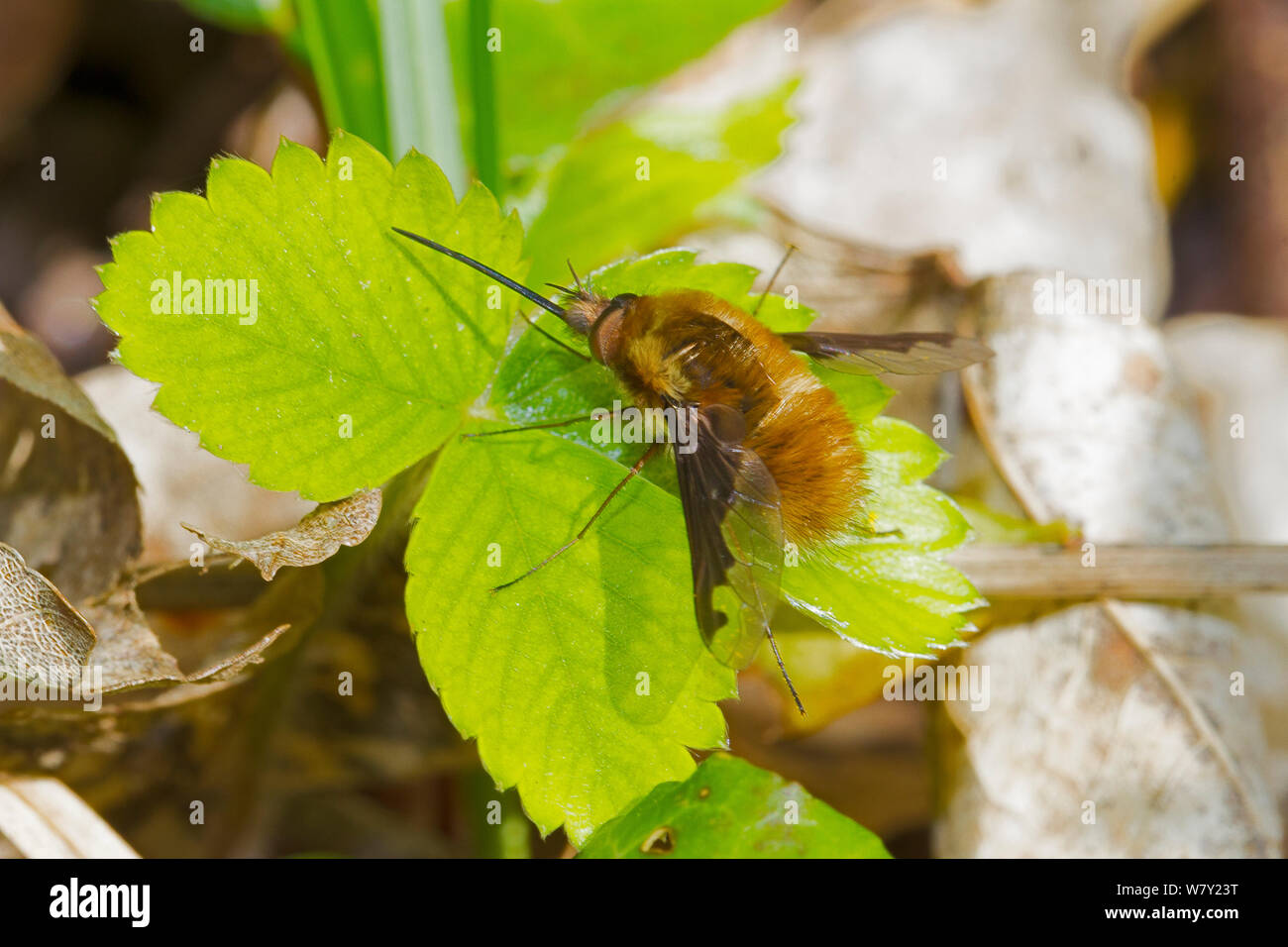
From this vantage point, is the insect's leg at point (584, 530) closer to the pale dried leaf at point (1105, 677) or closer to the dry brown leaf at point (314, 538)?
the dry brown leaf at point (314, 538)

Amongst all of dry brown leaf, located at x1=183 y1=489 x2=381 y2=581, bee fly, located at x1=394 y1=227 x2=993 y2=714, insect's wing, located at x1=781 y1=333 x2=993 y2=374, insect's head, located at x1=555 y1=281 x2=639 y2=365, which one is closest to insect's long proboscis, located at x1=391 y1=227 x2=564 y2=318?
bee fly, located at x1=394 y1=227 x2=993 y2=714

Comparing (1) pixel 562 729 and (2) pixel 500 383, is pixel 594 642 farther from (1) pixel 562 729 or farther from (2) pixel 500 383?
(2) pixel 500 383

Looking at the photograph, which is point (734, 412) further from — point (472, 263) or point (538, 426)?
point (472, 263)

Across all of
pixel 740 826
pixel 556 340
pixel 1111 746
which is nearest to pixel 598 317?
Result: pixel 556 340

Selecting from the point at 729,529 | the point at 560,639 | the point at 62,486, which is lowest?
the point at 560,639

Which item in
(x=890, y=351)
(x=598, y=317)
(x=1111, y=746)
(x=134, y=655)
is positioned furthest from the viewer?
(x=1111, y=746)

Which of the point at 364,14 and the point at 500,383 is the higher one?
the point at 364,14

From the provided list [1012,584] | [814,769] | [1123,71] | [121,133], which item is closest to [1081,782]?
[1012,584]
